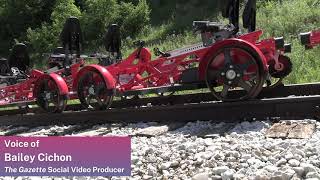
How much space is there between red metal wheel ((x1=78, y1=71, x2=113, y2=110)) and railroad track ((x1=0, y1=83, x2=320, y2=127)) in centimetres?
17

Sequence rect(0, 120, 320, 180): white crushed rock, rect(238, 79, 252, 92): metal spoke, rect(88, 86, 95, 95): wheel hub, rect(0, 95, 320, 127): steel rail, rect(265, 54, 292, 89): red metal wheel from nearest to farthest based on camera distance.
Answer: rect(0, 120, 320, 180): white crushed rock → rect(0, 95, 320, 127): steel rail → rect(238, 79, 252, 92): metal spoke → rect(265, 54, 292, 89): red metal wheel → rect(88, 86, 95, 95): wheel hub

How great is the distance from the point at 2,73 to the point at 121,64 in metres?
5.84

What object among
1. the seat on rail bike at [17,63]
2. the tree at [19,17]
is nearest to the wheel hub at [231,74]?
the seat on rail bike at [17,63]

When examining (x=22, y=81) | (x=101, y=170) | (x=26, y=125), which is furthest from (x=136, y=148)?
(x=22, y=81)

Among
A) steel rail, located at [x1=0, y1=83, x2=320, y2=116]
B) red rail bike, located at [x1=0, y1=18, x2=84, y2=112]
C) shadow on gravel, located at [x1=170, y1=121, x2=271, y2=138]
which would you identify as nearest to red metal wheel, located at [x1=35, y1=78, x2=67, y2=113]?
red rail bike, located at [x1=0, y1=18, x2=84, y2=112]

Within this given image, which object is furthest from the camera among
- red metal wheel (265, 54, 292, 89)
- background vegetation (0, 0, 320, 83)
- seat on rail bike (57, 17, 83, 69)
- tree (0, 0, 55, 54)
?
tree (0, 0, 55, 54)

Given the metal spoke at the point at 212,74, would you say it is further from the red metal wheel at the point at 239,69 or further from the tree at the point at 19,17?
the tree at the point at 19,17

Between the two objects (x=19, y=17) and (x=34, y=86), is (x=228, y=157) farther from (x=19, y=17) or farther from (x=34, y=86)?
(x=19, y=17)

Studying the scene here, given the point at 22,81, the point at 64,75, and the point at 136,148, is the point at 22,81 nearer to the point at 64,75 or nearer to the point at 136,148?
the point at 64,75

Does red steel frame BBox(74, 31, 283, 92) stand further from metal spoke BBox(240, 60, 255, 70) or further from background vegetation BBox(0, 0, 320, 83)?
background vegetation BBox(0, 0, 320, 83)

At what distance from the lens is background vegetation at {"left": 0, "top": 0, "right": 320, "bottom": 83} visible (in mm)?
13970

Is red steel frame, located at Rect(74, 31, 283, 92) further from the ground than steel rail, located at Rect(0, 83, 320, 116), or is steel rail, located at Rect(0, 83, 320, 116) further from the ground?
red steel frame, located at Rect(74, 31, 283, 92)

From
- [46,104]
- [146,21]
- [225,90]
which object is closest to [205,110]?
Answer: [225,90]

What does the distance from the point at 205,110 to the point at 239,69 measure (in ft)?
2.55
